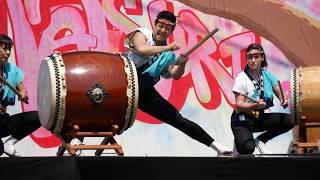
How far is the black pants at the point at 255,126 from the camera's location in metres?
3.79

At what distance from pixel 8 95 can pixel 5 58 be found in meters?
0.20

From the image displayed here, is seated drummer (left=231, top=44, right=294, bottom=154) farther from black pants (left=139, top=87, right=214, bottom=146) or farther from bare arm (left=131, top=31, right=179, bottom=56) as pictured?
bare arm (left=131, top=31, right=179, bottom=56)

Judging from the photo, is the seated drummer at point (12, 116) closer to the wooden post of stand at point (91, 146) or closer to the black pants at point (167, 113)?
the wooden post of stand at point (91, 146)

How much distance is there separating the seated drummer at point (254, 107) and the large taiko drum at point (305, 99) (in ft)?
0.22

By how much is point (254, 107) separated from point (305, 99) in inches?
11.6

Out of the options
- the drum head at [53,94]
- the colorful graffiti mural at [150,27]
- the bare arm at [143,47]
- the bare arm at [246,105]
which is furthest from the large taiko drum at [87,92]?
the colorful graffiti mural at [150,27]

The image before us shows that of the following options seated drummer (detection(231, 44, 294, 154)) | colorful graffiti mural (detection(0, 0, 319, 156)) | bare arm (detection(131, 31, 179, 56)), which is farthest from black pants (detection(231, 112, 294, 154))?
bare arm (detection(131, 31, 179, 56))

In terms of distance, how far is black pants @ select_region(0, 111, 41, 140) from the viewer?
3.63 m
